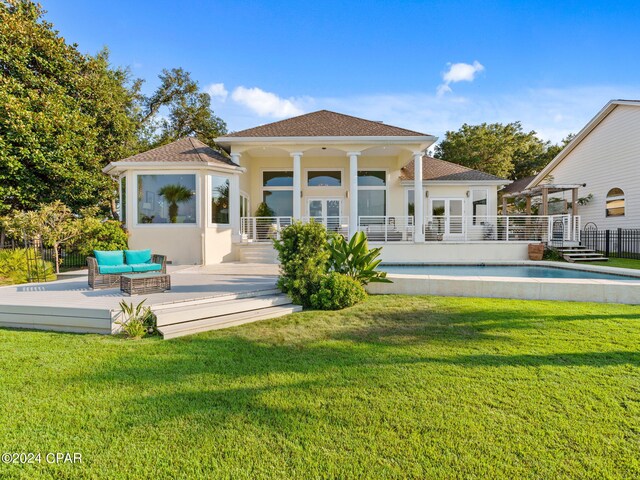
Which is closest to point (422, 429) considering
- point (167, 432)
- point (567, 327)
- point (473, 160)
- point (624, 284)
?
point (167, 432)

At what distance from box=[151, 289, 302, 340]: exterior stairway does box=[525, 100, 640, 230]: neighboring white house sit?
1749 centimetres

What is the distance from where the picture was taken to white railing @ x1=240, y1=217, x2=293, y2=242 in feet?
50.3

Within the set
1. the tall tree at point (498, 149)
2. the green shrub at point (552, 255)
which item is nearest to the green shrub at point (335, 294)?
the green shrub at point (552, 255)

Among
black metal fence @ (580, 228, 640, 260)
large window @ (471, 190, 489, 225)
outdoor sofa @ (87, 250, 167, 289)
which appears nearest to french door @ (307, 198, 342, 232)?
large window @ (471, 190, 489, 225)

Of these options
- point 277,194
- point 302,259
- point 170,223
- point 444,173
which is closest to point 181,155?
point 170,223

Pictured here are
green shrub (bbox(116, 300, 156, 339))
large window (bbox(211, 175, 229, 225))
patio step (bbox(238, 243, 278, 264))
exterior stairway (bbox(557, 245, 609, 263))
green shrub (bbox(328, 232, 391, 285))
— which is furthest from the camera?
patio step (bbox(238, 243, 278, 264))

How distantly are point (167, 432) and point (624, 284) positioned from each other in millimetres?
8754

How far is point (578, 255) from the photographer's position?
13922 millimetres

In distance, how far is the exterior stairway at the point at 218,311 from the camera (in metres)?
5.24

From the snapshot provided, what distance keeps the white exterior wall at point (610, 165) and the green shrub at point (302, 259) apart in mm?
18920

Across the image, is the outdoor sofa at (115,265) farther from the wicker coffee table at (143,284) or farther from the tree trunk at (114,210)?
the tree trunk at (114,210)

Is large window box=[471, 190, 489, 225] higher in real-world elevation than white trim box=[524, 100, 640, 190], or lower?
lower

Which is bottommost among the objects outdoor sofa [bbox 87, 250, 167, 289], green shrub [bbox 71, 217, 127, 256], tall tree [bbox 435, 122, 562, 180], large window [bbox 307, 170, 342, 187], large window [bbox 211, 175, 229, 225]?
outdoor sofa [bbox 87, 250, 167, 289]

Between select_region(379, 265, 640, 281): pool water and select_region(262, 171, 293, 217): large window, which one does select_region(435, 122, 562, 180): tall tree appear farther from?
select_region(379, 265, 640, 281): pool water
